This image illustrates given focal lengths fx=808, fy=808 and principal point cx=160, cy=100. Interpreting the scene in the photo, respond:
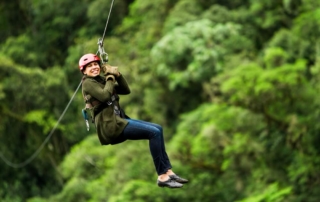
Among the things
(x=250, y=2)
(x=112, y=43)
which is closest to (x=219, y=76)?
(x=250, y=2)

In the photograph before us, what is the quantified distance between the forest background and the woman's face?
5032 millimetres

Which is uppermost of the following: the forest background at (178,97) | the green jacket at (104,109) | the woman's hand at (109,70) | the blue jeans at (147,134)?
the forest background at (178,97)

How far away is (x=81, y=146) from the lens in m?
19.9

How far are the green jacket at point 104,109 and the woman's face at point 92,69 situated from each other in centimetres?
3

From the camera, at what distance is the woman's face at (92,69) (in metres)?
5.82

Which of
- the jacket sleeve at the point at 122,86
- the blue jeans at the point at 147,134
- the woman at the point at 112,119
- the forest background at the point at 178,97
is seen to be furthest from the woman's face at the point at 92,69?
the forest background at the point at 178,97

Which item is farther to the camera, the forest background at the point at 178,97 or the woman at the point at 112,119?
the forest background at the point at 178,97

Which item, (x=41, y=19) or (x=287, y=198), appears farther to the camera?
(x=41, y=19)

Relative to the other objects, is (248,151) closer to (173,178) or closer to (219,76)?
(219,76)

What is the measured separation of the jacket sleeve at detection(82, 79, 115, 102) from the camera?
18.8 feet

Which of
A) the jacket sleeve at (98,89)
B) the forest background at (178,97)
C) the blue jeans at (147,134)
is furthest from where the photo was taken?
the forest background at (178,97)

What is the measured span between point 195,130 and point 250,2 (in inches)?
198

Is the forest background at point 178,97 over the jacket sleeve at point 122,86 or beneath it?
over

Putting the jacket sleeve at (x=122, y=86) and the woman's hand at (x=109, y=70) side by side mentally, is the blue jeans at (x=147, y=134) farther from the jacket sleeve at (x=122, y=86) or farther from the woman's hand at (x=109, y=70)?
the woman's hand at (x=109, y=70)
